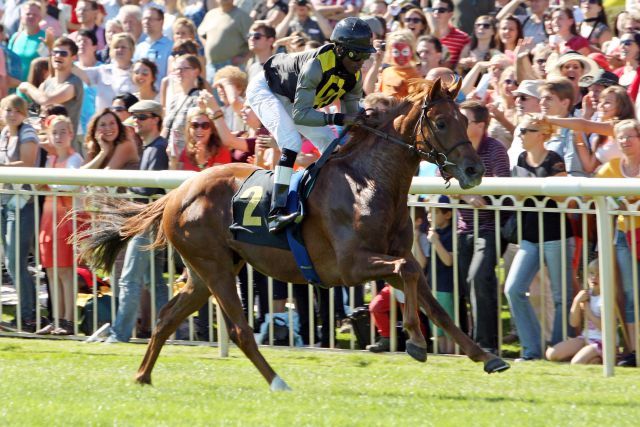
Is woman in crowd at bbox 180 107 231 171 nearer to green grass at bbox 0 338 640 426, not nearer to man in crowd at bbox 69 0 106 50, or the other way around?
green grass at bbox 0 338 640 426

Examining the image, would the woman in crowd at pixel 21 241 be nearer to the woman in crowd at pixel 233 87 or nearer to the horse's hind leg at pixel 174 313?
the horse's hind leg at pixel 174 313

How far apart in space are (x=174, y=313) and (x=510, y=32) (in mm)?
5330

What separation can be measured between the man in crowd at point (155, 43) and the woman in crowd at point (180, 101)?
1551 mm

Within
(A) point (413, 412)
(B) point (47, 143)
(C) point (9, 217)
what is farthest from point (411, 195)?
(B) point (47, 143)

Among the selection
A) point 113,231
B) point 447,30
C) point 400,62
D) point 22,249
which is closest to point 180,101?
point 400,62

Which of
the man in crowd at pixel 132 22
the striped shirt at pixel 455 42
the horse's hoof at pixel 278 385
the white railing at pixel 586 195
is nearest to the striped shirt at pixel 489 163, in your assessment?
the white railing at pixel 586 195

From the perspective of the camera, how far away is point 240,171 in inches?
321

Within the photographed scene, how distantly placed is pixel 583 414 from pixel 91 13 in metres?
10.3

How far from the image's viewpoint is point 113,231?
28.7ft

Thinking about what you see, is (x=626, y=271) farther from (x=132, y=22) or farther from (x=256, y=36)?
(x=132, y=22)

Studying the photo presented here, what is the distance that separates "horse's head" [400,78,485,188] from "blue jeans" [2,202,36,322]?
387 cm

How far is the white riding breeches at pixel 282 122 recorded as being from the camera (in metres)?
7.84

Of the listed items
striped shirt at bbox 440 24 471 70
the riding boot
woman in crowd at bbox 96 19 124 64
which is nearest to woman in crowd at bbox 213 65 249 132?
striped shirt at bbox 440 24 471 70

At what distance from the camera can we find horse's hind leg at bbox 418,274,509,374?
280 inches
